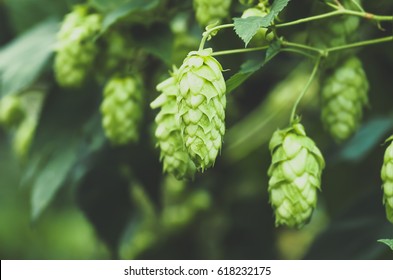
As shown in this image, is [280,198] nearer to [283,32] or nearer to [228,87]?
[228,87]

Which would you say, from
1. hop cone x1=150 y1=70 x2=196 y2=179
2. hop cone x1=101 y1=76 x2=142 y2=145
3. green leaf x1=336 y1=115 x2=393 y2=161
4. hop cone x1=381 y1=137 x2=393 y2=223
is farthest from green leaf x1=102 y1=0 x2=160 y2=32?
green leaf x1=336 y1=115 x2=393 y2=161

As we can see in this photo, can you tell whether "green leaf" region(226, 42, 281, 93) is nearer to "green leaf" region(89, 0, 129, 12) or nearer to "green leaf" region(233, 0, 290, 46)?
"green leaf" region(233, 0, 290, 46)

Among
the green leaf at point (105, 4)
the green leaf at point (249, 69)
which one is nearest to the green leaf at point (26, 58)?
the green leaf at point (105, 4)

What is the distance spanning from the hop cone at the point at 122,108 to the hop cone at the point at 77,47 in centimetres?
9

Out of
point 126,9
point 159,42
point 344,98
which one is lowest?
point 344,98

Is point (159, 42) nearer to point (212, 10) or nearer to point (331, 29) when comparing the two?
point (212, 10)

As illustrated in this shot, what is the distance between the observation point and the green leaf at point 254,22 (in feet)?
4.29

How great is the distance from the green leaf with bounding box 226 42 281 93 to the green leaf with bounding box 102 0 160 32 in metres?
0.33

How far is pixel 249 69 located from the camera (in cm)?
141

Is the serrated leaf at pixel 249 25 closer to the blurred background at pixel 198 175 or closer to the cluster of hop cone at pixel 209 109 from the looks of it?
the cluster of hop cone at pixel 209 109

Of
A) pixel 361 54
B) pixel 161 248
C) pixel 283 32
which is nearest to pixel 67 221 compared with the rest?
pixel 161 248

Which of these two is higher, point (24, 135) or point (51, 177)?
point (51, 177)

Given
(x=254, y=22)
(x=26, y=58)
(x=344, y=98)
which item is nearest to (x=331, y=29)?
(x=344, y=98)

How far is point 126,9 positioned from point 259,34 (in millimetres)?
368
